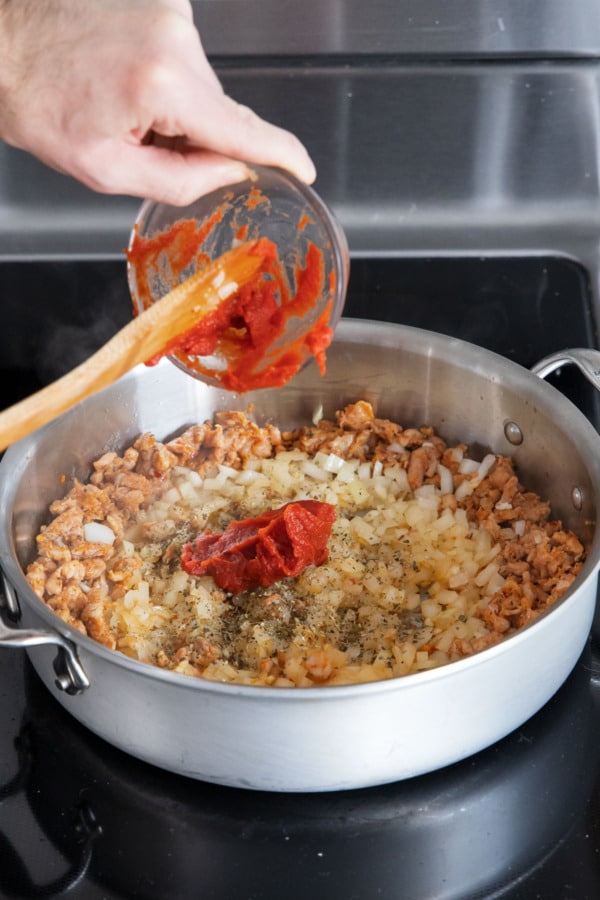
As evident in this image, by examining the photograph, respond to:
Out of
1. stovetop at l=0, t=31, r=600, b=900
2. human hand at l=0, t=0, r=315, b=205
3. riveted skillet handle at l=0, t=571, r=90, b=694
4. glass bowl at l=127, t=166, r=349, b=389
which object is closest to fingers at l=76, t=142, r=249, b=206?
human hand at l=0, t=0, r=315, b=205

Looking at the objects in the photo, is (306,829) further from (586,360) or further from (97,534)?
(586,360)

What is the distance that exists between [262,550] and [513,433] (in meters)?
0.46

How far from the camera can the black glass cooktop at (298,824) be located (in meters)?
1.16

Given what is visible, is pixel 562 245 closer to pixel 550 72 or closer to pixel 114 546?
pixel 550 72

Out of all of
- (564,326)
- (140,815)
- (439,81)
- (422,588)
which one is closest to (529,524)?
(422,588)

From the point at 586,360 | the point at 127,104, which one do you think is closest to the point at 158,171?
the point at 127,104

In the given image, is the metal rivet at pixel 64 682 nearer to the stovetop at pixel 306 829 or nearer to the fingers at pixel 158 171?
the stovetop at pixel 306 829

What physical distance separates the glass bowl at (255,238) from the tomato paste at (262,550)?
0.79 feet

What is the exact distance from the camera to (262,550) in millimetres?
1529

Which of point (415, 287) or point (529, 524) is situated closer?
point (529, 524)

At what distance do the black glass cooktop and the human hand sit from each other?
628 millimetres

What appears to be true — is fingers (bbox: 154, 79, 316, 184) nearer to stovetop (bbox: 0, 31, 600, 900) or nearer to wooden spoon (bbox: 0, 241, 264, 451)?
wooden spoon (bbox: 0, 241, 264, 451)

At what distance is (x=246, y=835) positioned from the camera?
1209 mm

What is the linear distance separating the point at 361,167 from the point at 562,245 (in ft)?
1.41
